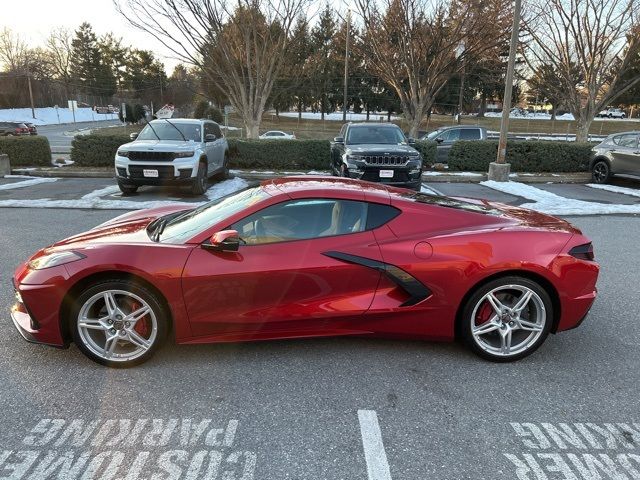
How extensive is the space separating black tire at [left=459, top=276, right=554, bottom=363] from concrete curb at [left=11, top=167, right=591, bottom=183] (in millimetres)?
10386

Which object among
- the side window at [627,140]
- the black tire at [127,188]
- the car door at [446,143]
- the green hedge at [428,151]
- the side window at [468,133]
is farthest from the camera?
the side window at [468,133]

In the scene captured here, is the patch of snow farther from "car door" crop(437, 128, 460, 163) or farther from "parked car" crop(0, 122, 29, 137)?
"parked car" crop(0, 122, 29, 137)

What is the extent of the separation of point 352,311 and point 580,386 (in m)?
1.61

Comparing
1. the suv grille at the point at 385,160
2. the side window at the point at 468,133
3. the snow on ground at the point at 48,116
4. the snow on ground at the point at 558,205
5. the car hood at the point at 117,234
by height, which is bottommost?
the snow on ground at the point at 558,205

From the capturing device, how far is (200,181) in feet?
34.9

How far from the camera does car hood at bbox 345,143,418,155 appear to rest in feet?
31.9

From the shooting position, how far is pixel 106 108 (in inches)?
2968

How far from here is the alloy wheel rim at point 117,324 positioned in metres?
3.21

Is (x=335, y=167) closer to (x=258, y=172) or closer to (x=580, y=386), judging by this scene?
(x=258, y=172)

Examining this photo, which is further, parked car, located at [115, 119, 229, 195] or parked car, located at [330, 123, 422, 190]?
parked car, located at [115, 119, 229, 195]

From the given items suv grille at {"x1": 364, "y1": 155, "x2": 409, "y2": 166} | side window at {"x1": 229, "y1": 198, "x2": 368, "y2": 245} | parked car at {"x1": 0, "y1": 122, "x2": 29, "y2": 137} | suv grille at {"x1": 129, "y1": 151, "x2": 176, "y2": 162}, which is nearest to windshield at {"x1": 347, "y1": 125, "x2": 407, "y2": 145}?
suv grille at {"x1": 364, "y1": 155, "x2": 409, "y2": 166}

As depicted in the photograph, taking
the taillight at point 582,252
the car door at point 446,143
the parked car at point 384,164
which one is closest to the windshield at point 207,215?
the taillight at point 582,252

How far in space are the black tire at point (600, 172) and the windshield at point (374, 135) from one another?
661 centimetres

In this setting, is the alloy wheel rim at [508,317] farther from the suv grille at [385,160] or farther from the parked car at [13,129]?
the parked car at [13,129]
